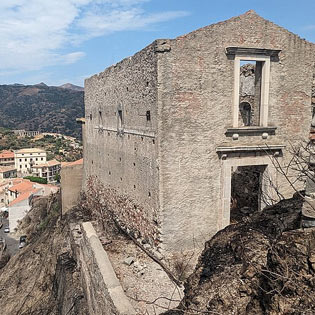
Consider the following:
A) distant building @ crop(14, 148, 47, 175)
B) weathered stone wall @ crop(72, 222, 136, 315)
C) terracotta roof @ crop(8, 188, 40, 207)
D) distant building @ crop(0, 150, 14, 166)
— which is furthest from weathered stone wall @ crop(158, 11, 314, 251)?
distant building @ crop(0, 150, 14, 166)

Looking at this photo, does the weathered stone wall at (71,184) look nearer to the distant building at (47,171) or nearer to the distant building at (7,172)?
the distant building at (47,171)

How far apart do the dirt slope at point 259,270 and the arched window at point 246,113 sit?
6602mm

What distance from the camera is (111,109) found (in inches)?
421

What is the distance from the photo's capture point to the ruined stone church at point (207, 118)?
7.00 meters

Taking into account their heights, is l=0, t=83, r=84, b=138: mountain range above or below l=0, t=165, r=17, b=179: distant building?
above

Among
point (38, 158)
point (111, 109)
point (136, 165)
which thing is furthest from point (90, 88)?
point (38, 158)

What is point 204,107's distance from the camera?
721cm

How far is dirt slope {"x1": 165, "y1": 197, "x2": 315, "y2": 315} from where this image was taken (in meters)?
2.77

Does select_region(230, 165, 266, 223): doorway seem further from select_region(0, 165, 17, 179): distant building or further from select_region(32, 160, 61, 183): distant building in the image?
select_region(0, 165, 17, 179): distant building

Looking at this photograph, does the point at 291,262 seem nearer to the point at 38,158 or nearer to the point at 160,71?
the point at 160,71

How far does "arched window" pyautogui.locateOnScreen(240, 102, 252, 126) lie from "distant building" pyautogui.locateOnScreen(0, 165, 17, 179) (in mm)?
70595

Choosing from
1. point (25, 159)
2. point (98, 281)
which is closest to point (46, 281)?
point (98, 281)

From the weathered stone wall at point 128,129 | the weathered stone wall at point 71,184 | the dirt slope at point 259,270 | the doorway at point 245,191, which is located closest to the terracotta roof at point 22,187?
the weathered stone wall at point 71,184

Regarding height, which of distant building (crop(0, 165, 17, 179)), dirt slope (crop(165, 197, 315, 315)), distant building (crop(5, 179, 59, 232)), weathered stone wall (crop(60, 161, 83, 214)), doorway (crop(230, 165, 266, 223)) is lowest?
distant building (crop(0, 165, 17, 179))
